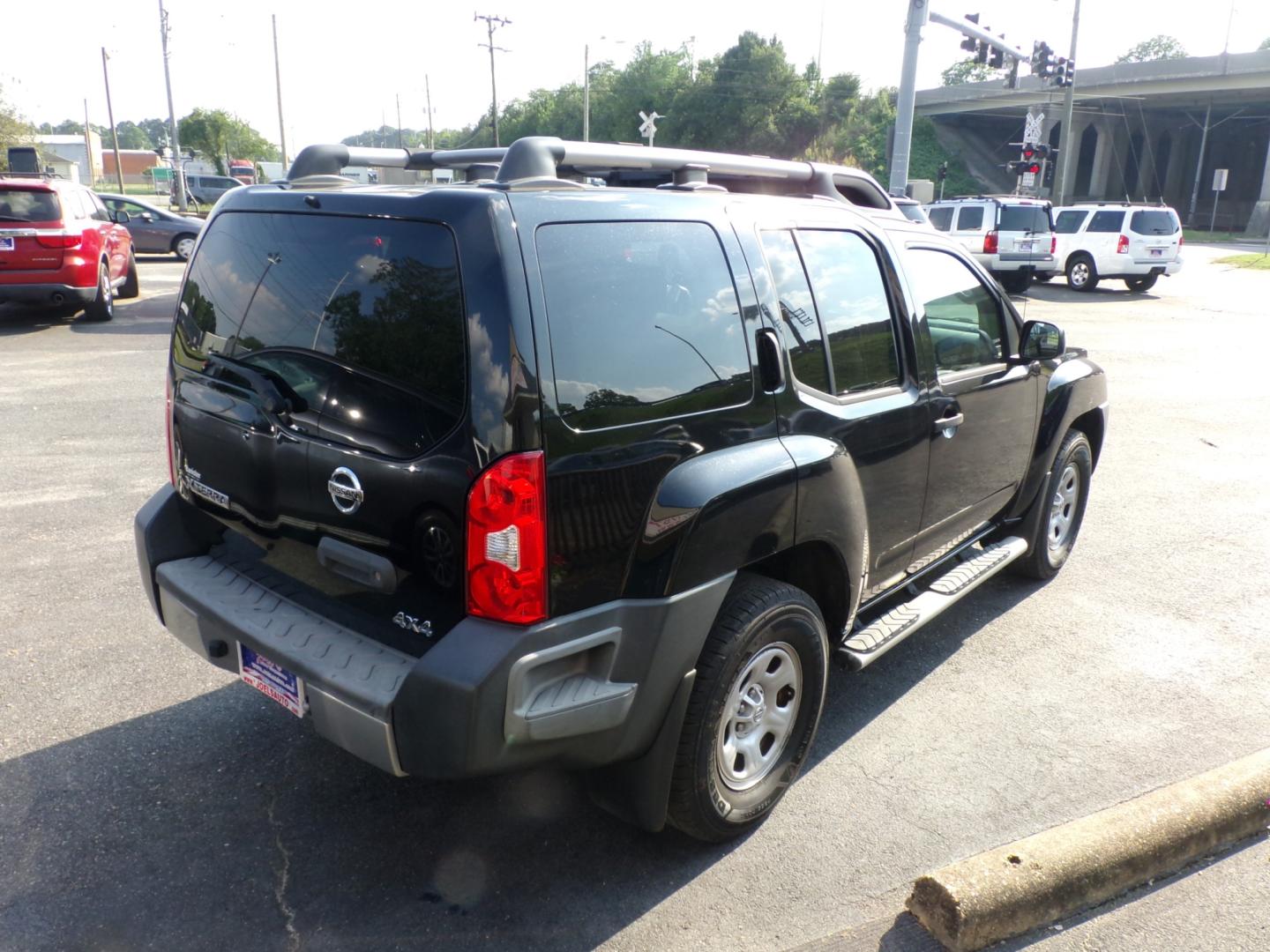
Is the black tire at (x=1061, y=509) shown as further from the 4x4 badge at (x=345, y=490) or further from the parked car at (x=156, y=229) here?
the parked car at (x=156, y=229)

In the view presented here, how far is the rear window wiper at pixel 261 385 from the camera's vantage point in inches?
113

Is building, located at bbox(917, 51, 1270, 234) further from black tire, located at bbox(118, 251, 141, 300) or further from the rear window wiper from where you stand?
the rear window wiper

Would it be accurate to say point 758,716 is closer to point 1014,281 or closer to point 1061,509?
point 1061,509

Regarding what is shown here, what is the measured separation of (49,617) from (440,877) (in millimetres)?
2616

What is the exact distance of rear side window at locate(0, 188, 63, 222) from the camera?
39.8 feet

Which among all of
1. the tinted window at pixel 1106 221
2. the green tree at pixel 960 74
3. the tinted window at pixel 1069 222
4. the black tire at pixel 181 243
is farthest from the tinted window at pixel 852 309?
the green tree at pixel 960 74

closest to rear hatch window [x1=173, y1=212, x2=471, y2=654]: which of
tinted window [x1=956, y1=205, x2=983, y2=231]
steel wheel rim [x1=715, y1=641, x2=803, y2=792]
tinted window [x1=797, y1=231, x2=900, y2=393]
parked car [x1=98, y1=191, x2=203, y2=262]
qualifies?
steel wheel rim [x1=715, y1=641, x2=803, y2=792]

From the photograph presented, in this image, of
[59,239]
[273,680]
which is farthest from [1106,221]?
[273,680]

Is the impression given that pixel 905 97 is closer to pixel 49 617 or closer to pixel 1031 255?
pixel 1031 255

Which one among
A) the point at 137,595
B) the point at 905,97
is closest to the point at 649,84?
the point at 905,97

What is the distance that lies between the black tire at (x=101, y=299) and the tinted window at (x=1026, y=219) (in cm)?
1721

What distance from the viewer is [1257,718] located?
13.1 feet

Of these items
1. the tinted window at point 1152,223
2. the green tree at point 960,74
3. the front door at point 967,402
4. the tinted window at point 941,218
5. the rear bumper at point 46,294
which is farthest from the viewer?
the green tree at point 960,74

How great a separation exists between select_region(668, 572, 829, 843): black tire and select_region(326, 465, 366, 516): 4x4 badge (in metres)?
1.02
